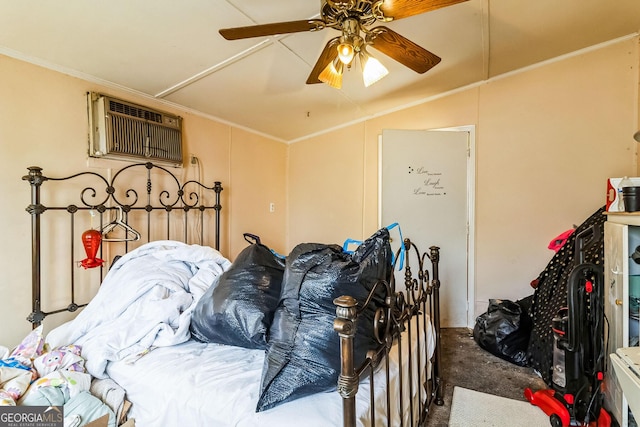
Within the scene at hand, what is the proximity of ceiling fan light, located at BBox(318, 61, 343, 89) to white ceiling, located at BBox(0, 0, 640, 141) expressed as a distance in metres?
0.37

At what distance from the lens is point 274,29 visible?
1336 millimetres

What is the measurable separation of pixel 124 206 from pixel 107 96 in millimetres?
726

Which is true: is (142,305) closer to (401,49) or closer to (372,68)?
(372,68)

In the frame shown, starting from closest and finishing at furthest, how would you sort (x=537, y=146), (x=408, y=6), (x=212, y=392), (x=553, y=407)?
(x=212, y=392), (x=408, y=6), (x=553, y=407), (x=537, y=146)

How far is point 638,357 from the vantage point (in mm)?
962

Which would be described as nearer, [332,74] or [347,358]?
[347,358]

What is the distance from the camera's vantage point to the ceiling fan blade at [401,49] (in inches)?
55.8

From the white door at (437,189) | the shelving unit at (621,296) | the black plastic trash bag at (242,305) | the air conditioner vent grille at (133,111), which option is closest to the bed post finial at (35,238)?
the air conditioner vent grille at (133,111)

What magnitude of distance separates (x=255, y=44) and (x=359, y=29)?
32.3 inches

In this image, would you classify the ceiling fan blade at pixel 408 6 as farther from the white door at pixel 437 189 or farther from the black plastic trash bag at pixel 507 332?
the black plastic trash bag at pixel 507 332

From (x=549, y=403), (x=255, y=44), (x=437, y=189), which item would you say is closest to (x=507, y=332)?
(x=549, y=403)

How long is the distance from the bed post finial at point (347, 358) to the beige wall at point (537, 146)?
2.39m

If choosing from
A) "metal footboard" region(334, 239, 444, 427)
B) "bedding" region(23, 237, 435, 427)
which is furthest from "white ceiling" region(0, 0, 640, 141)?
"metal footboard" region(334, 239, 444, 427)

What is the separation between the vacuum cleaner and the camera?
1515 mm
